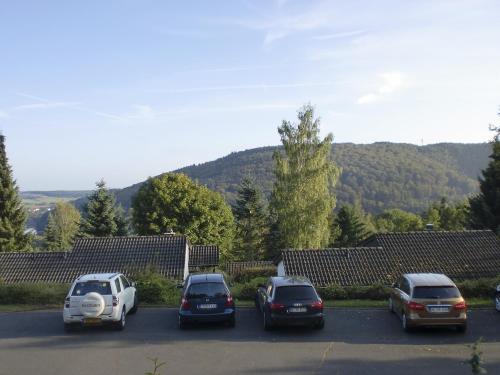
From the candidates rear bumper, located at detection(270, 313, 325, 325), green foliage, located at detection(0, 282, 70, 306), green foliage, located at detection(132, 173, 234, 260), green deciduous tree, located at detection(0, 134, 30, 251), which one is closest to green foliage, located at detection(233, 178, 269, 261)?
green foliage, located at detection(132, 173, 234, 260)

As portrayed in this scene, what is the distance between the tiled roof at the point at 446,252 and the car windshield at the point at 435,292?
11085mm

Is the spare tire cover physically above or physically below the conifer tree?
below

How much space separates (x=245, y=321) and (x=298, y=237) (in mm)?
27273

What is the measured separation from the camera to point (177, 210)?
5638 cm

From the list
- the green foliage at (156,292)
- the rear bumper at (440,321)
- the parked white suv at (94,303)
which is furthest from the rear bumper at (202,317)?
the rear bumper at (440,321)

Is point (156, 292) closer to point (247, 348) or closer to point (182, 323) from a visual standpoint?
point (182, 323)

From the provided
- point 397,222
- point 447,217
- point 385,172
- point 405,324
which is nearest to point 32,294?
point 405,324

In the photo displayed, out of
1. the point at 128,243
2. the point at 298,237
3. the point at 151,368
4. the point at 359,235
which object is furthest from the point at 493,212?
the point at 151,368

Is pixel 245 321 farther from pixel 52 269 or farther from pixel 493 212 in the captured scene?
pixel 493 212

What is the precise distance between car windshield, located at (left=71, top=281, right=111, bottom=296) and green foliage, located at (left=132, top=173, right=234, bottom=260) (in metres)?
40.5

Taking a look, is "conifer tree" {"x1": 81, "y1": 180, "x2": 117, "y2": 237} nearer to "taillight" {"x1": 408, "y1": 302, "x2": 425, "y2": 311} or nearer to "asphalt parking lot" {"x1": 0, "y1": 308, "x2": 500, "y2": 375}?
"asphalt parking lot" {"x1": 0, "y1": 308, "x2": 500, "y2": 375}

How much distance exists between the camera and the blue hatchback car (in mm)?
14523

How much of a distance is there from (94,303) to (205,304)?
2.83m

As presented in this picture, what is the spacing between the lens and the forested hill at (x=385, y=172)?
472 feet
